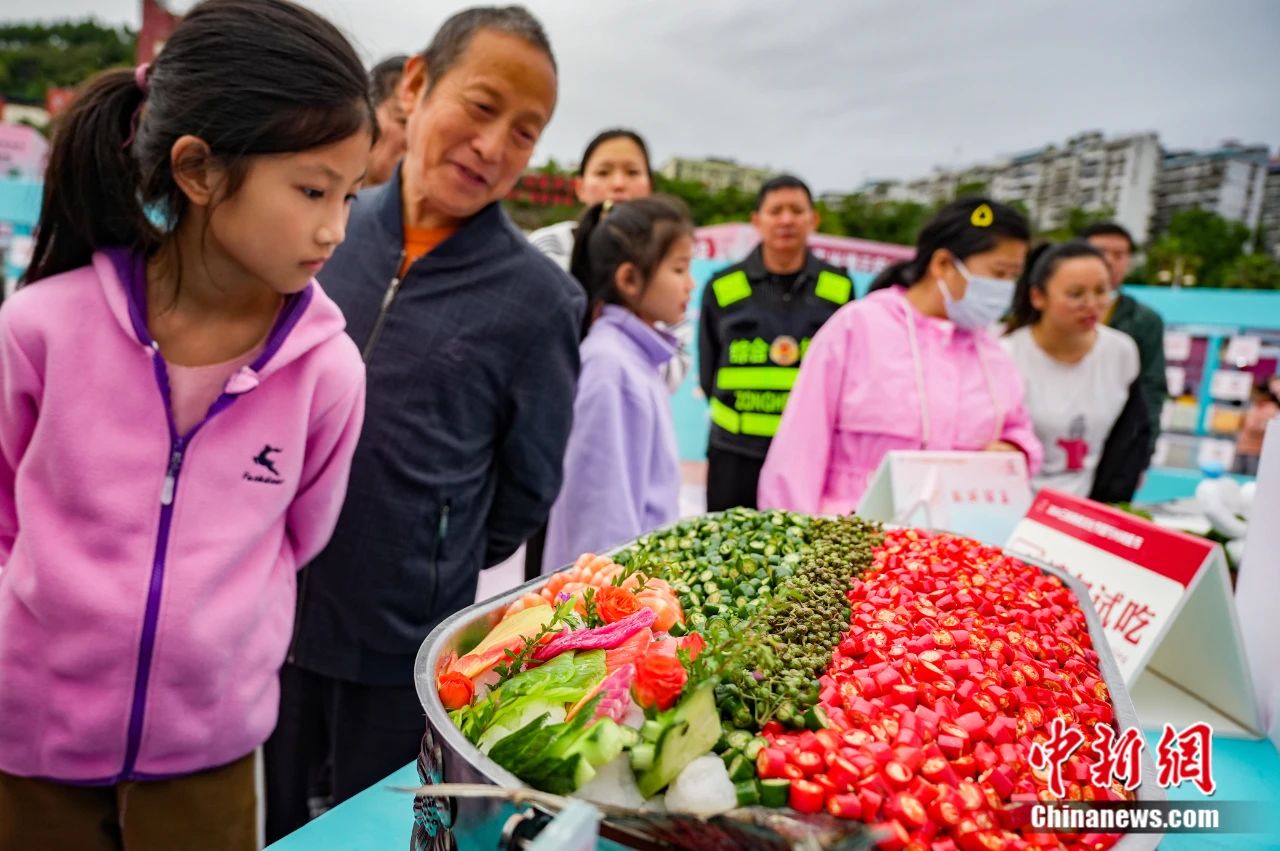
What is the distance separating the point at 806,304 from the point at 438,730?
334 cm

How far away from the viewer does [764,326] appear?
3770mm

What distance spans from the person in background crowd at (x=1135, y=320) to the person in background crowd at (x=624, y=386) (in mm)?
2772

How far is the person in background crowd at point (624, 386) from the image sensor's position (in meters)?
2.04

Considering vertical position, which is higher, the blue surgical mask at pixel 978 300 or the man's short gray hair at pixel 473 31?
the man's short gray hair at pixel 473 31

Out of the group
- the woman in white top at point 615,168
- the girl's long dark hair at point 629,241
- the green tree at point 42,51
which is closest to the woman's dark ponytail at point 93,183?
the girl's long dark hair at point 629,241

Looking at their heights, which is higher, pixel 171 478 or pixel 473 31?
pixel 473 31

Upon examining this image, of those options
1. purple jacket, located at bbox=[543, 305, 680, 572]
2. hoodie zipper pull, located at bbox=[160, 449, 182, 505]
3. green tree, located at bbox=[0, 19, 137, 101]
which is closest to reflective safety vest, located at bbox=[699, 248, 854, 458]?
purple jacket, located at bbox=[543, 305, 680, 572]

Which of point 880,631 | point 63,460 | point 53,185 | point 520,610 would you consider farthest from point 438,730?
Result: point 53,185

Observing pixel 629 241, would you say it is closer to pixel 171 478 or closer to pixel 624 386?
pixel 624 386

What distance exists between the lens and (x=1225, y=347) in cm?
706

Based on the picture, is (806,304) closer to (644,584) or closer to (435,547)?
(435,547)

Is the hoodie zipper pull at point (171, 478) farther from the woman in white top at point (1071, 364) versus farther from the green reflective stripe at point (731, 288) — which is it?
the green reflective stripe at point (731, 288)

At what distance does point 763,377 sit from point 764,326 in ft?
0.81

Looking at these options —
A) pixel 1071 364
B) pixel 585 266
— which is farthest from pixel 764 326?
pixel 585 266
